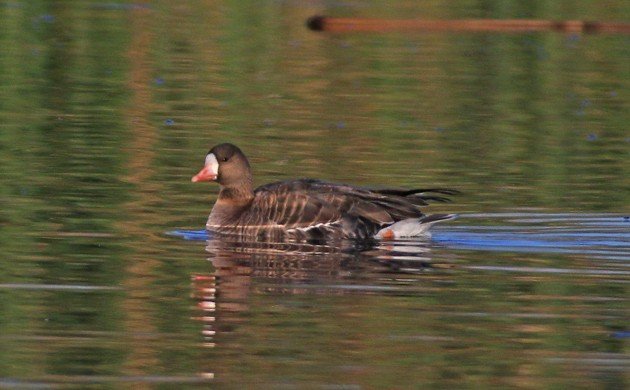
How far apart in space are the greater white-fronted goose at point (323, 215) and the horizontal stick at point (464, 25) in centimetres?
1477

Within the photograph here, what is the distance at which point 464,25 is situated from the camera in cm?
2947

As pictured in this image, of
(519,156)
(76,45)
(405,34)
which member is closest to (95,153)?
(519,156)

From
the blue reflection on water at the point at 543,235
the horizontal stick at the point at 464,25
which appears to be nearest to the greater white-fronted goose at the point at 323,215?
the blue reflection on water at the point at 543,235

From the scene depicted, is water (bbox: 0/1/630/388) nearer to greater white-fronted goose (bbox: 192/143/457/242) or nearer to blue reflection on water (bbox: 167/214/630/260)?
blue reflection on water (bbox: 167/214/630/260)

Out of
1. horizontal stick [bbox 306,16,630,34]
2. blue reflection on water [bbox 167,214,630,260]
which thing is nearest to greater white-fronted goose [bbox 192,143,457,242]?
blue reflection on water [bbox 167,214,630,260]

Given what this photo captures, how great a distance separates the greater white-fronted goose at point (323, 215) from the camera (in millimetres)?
13156

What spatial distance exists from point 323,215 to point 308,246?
1.35 ft

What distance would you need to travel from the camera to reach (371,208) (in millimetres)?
13242

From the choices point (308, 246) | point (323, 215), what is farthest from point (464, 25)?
point (308, 246)

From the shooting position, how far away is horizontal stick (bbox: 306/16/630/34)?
27984mm

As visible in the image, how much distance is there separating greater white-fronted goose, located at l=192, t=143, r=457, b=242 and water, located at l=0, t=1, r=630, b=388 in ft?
0.85

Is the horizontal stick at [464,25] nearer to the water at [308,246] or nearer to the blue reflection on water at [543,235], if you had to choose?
the water at [308,246]

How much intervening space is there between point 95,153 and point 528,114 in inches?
260

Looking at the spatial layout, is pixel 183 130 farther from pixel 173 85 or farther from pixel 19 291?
pixel 19 291
